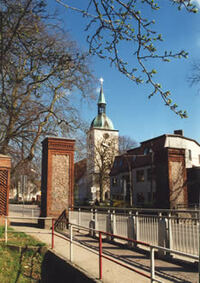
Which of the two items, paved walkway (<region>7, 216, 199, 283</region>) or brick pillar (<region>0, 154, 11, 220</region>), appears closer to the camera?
paved walkway (<region>7, 216, 199, 283</region>)

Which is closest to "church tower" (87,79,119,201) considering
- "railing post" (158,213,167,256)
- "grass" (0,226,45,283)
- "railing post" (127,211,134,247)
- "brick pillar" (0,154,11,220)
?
"brick pillar" (0,154,11,220)

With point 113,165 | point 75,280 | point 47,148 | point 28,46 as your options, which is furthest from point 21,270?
point 113,165

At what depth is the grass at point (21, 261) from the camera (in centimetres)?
858

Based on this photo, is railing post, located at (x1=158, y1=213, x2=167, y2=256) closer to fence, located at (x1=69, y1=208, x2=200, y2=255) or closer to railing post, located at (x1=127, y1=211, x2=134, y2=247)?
fence, located at (x1=69, y1=208, x2=200, y2=255)

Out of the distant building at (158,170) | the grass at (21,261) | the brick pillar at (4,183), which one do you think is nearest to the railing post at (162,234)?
the grass at (21,261)

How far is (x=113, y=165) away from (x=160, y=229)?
4363 centimetres

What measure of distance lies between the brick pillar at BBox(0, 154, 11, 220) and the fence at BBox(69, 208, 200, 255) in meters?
5.82

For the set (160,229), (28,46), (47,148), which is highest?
(28,46)

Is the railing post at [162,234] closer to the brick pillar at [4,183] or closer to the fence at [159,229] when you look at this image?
the fence at [159,229]

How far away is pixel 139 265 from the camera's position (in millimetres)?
7629

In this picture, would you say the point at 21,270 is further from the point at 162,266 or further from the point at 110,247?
the point at 162,266

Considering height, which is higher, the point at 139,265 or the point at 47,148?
the point at 47,148

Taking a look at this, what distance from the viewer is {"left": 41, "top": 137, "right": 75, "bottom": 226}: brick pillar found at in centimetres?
1572

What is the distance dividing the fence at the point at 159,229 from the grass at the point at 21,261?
2.96m
